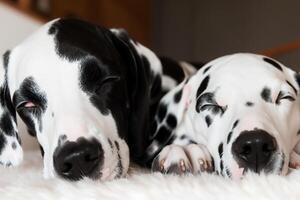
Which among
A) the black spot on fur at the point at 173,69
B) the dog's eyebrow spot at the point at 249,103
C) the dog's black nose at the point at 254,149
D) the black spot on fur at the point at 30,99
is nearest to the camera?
the dog's black nose at the point at 254,149

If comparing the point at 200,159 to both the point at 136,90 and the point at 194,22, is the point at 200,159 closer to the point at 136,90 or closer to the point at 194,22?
the point at 136,90

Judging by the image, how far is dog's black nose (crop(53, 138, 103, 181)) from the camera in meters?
1.33

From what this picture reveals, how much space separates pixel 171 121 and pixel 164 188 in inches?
22.5

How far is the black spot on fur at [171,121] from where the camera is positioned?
5.66ft

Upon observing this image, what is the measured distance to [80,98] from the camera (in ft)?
4.88

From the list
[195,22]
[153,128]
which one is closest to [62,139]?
[153,128]

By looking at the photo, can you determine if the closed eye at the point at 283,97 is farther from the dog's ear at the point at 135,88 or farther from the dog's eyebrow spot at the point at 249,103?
the dog's ear at the point at 135,88

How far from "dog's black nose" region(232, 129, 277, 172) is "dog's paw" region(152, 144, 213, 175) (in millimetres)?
166

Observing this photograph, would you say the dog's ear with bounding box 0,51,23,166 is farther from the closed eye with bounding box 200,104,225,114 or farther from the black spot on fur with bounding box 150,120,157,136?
the closed eye with bounding box 200,104,225,114

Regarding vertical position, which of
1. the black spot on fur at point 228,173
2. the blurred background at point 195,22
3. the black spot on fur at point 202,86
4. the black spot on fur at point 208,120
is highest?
the black spot on fur at point 202,86

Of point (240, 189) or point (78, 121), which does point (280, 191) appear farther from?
point (78, 121)

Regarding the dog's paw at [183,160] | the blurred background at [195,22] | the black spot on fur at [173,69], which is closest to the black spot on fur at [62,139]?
the dog's paw at [183,160]

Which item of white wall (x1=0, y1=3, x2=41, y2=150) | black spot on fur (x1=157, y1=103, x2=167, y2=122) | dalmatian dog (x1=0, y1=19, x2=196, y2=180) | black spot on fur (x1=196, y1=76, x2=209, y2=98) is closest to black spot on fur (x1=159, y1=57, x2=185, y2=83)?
dalmatian dog (x1=0, y1=19, x2=196, y2=180)

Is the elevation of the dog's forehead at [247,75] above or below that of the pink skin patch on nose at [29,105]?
above
